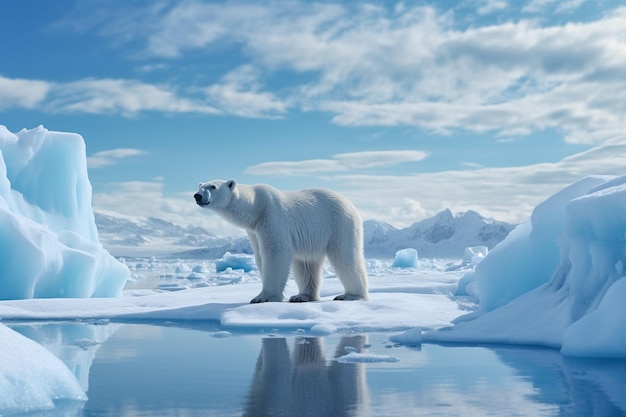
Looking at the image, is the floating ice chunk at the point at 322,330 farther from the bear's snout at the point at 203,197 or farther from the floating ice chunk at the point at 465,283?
the floating ice chunk at the point at 465,283

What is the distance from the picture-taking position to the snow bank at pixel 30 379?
4.01 m

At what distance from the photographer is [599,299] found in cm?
686

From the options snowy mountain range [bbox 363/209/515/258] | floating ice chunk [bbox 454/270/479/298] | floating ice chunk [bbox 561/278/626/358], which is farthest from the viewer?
snowy mountain range [bbox 363/209/515/258]

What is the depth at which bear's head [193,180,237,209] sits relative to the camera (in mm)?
9617

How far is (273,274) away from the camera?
9719mm

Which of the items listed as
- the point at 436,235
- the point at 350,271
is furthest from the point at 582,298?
the point at 436,235

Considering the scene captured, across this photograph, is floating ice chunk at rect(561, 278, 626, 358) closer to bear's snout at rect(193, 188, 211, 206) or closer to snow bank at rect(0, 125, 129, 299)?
bear's snout at rect(193, 188, 211, 206)

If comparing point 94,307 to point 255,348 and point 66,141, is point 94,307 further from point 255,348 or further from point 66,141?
point 66,141

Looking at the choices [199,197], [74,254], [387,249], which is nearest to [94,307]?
[199,197]

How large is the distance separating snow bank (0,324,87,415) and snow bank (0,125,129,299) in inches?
383

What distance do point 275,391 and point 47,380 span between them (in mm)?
1306

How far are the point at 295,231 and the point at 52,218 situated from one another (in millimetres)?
8176

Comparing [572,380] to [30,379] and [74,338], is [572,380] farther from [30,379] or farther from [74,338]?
[74,338]

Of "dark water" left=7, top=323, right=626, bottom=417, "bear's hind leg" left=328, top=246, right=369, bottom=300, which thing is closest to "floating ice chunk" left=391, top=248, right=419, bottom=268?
"bear's hind leg" left=328, top=246, right=369, bottom=300
